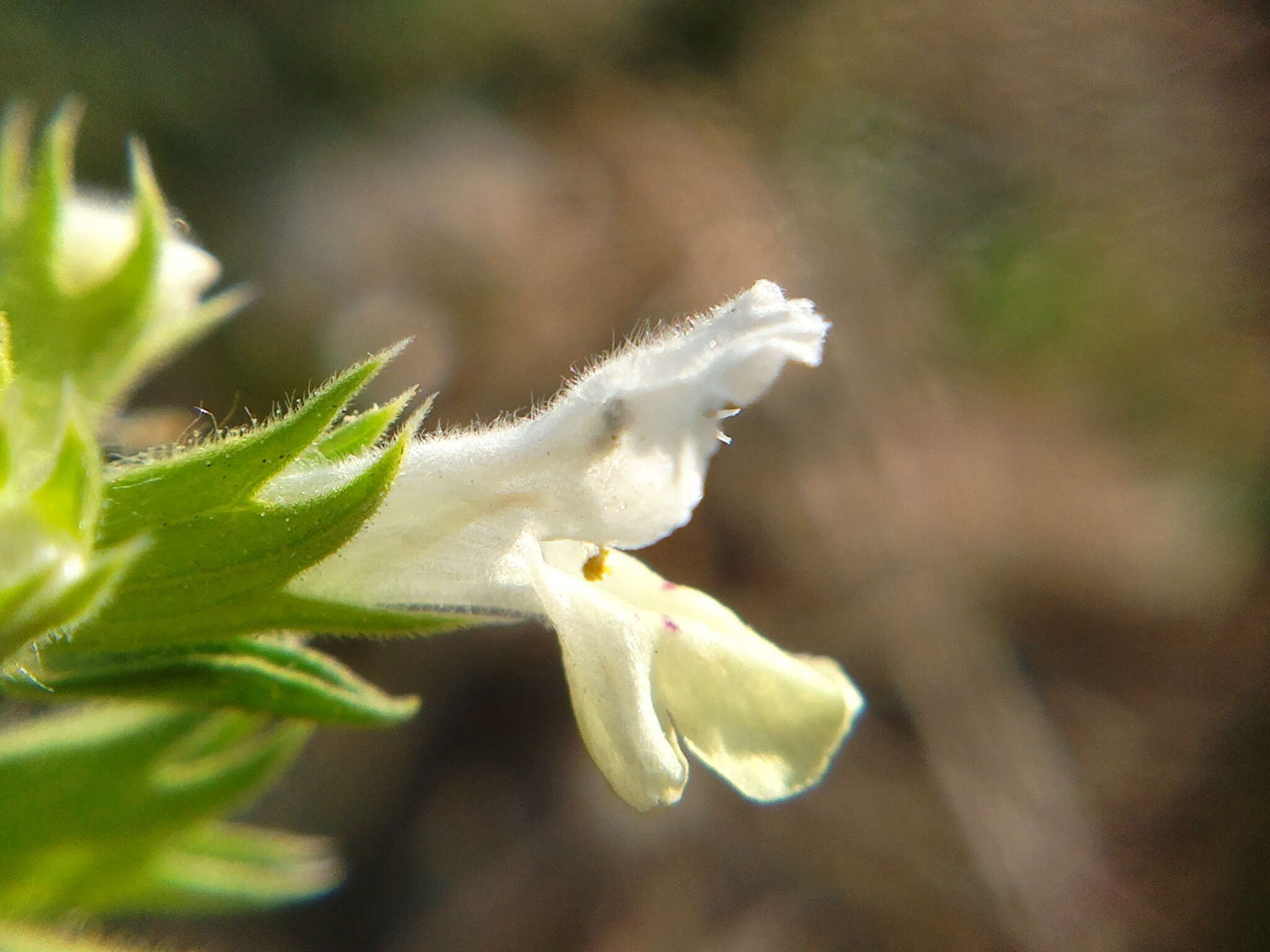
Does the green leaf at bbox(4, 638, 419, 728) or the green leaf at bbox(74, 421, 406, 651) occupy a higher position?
the green leaf at bbox(74, 421, 406, 651)

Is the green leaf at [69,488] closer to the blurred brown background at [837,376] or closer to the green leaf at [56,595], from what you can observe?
the green leaf at [56,595]

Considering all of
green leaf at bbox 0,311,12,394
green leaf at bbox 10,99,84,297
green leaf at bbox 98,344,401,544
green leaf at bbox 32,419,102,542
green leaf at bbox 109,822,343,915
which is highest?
green leaf at bbox 10,99,84,297

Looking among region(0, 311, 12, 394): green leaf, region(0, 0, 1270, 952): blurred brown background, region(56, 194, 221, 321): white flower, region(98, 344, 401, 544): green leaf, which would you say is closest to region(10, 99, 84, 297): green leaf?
region(56, 194, 221, 321): white flower

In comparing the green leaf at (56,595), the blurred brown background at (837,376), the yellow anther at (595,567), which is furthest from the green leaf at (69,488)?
the blurred brown background at (837,376)

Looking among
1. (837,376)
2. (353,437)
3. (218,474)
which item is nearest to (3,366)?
(218,474)

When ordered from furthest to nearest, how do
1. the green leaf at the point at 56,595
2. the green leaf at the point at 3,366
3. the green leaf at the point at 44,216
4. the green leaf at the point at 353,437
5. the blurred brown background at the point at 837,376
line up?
the blurred brown background at the point at 837,376 → the green leaf at the point at 44,216 → the green leaf at the point at 353,437 → the green leaf at the point at 3,366 → the green leaf at the point at 56,595

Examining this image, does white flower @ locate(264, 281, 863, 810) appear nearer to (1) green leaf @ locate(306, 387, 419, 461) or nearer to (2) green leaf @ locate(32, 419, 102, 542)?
(1) green leaf @ locate(306, 387, 419, 461)

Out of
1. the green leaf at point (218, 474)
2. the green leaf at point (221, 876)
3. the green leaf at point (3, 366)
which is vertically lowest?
the green leaf at point (221, 876)

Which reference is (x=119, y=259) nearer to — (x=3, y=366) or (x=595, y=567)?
(x=3, y=366)
